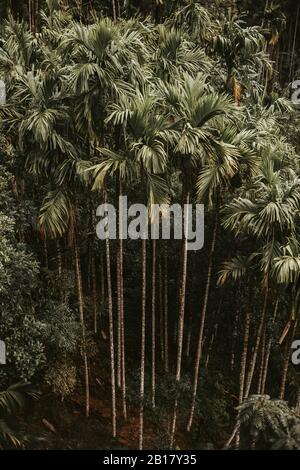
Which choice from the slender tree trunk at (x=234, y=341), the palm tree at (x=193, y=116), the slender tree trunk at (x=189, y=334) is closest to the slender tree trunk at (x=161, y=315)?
the slender tree trunk at (x=189, y=334)

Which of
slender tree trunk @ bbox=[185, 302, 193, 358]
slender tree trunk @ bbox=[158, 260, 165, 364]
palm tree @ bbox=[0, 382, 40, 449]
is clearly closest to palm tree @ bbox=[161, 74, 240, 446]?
slender tree trunk @ bbox=[158, 260, 165, 364]

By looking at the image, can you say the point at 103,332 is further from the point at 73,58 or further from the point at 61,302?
the point at 73,58

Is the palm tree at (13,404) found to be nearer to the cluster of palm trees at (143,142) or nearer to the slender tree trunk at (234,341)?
the cluster of palm trees at (143,142)

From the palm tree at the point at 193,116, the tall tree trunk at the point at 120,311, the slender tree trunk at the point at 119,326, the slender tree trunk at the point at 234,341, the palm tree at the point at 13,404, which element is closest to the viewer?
the palm tree at the point at 193,116

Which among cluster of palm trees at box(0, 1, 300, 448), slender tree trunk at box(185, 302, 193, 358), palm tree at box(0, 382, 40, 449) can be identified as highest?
cluster of palm trees at box(0, 1, 300, 448)

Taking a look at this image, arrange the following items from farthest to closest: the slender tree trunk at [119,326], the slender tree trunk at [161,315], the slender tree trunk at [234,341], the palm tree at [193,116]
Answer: the slender tree trunk at [161,315], the slender tree trunk at [234,341], the slender tree trunk at [119,326], the palm tree at [193,116]

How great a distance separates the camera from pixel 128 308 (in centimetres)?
1355

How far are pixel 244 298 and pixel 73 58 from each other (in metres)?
5.77

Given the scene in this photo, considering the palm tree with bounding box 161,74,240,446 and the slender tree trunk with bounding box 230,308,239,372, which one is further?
the slender tree trunk with bounding box 230,308,239,372

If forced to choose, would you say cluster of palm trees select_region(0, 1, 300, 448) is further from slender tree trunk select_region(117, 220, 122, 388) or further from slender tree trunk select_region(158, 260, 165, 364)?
slender tree trunk select_region(158, 260, 165, 364)

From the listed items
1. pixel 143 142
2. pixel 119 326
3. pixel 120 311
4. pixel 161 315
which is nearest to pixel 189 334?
pixel 161 315

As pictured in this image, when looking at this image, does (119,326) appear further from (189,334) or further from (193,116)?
(193,116)

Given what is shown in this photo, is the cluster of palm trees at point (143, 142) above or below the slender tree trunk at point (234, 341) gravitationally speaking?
above

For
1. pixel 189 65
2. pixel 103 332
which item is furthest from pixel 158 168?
pixel 103 332
